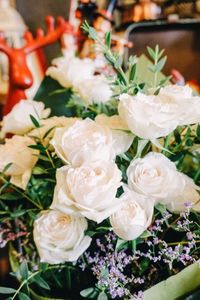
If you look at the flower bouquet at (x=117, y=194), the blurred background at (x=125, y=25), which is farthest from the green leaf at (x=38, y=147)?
the blurred background at (x=125, y=25)

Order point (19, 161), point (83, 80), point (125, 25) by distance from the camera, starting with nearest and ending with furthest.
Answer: point (19, 161), point (83, 80), point (125, 25)

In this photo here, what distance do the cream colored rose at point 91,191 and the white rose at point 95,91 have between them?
0.64ft

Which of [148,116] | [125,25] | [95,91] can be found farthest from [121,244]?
[125,25]

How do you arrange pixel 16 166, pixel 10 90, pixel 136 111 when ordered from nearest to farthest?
pixel 136 111 → pixel 16 166 → pixel 10 90

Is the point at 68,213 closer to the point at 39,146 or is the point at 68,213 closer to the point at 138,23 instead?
the point at 39,146

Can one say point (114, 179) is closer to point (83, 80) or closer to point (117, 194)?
point (117, 194)

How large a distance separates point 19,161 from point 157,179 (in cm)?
20

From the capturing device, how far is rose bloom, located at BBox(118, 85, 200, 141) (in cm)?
46

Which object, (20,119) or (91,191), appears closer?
(91,191)

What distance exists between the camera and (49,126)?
23.3 inches

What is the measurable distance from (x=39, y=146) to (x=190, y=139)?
20 cm

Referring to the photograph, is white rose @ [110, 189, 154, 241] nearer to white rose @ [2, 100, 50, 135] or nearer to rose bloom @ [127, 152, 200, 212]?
rose bloom @ [127, 152, 200, 212]

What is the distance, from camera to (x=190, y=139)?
54 centimetres

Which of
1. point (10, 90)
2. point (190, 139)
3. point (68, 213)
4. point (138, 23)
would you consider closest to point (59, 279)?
point (68, 213)
